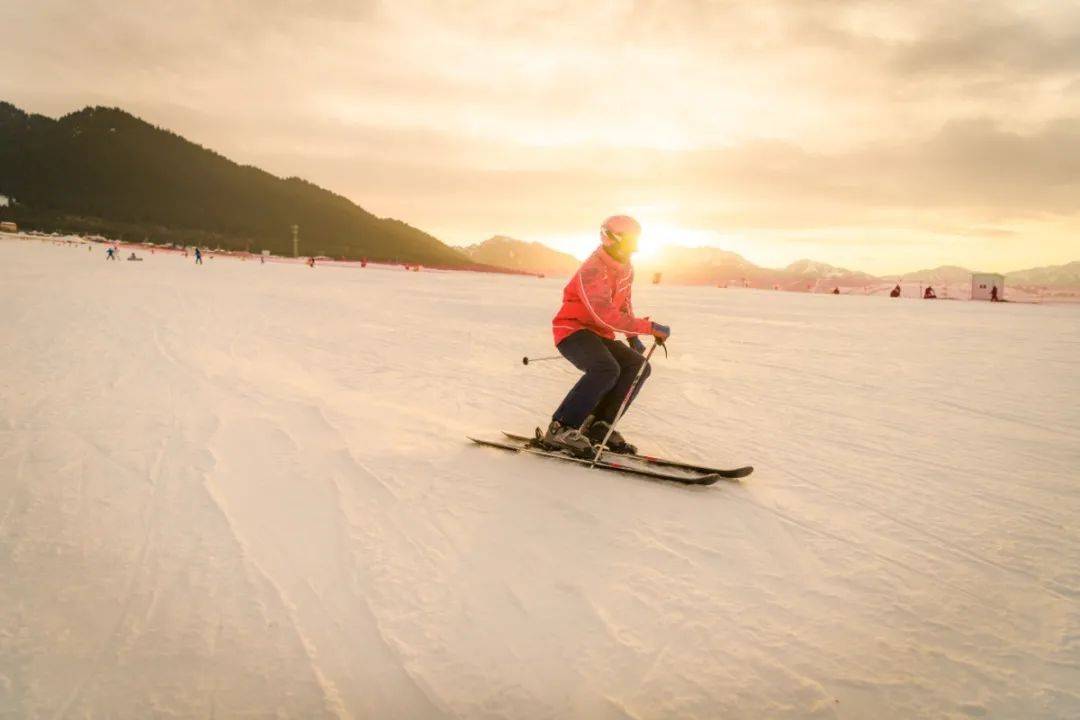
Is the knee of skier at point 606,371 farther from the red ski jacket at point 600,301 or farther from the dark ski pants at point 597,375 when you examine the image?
the red ski jacket at point 600,301

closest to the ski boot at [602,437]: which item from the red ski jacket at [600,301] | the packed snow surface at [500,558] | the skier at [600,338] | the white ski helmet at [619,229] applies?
the skier at [600,338]

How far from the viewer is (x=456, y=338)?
1208 centimetres

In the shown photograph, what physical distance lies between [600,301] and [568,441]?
3.98ft

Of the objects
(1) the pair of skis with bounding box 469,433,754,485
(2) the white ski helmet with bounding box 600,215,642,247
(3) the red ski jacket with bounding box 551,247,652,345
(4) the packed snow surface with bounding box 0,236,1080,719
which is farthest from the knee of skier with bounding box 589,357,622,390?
(2) the white ski helmet with bounding box 600,215,642,247

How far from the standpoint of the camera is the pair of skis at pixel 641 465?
4.57m

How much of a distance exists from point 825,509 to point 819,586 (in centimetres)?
116

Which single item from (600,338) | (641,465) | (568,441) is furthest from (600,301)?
(641,465)

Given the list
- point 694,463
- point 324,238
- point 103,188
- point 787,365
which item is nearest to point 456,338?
point 787,365

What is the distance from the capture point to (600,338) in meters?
Answer: 5.14

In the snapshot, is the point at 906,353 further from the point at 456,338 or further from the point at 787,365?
the point at 456,338

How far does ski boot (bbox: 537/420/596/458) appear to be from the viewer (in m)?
4.99

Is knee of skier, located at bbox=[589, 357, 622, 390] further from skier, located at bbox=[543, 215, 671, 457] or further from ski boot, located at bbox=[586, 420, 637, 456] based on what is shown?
ski boot, located at bbox=[586, 420, 637, 456]

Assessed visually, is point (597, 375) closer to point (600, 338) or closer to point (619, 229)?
point (600, 338)

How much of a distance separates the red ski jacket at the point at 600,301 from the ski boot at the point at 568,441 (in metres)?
0.79
